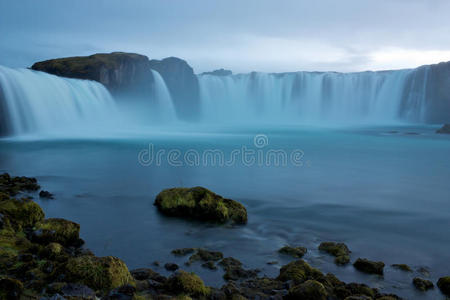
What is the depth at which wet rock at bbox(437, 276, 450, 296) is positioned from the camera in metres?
5.22

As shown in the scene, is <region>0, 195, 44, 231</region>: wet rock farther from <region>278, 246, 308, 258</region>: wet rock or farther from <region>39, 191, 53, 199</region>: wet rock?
<region>278, 246, 308, 258</region>: wet rock

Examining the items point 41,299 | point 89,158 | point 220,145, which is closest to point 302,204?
point 41,299

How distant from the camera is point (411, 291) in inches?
207

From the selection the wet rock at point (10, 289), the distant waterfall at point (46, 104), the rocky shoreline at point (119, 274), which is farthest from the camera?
the distant waterfall at point (46, 104)

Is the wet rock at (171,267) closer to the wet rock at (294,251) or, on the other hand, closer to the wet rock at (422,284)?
the wet rock at (294,251)

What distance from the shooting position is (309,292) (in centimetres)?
450

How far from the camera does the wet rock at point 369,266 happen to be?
227 inches

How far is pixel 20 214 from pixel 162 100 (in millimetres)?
45693

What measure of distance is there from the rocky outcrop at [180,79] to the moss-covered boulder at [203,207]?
164ft

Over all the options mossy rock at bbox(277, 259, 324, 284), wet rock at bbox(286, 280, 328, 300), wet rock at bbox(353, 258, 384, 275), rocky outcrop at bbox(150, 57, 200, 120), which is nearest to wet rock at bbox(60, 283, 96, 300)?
wet rock at bbox(286, 280, 328, 300)

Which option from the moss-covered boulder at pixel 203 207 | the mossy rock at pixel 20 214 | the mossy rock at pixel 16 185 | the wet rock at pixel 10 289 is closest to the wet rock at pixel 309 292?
the wet rock at pixel 10 289

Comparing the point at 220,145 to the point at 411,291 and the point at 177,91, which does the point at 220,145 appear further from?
the point at 177,91

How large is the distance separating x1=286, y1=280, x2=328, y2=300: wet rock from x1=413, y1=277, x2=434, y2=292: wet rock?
1.78m

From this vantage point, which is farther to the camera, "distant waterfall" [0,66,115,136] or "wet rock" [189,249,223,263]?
"distant waterfall" [0,66,115,136]
